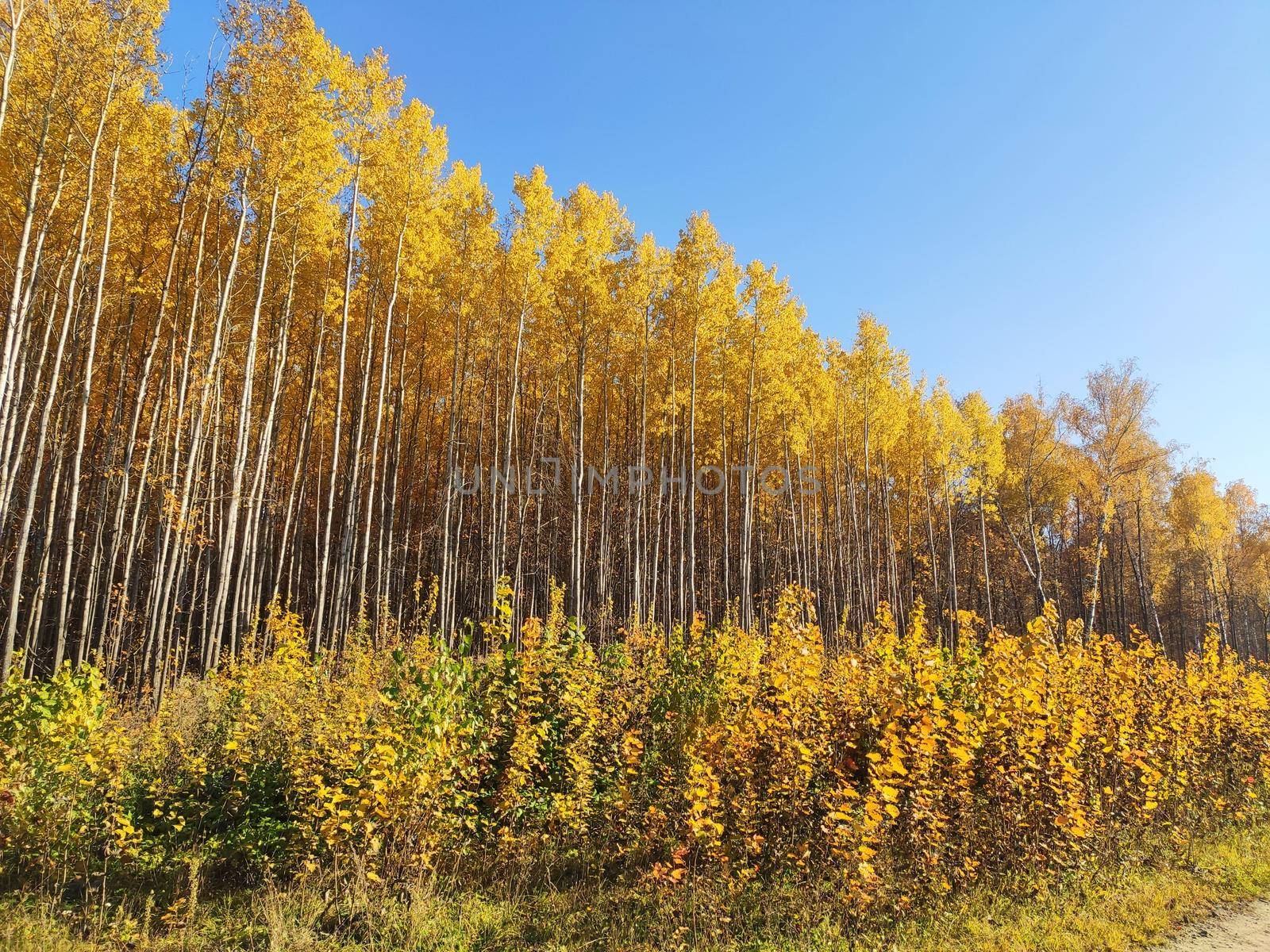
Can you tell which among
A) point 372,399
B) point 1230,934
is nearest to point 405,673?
point 1230,934

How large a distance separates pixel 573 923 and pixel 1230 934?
15.1 ft

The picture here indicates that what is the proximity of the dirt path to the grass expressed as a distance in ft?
0.44

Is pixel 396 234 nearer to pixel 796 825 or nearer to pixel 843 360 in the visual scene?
pixel 796 825

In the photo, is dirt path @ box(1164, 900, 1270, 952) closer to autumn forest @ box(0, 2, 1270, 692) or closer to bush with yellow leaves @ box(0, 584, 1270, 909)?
bush with yellow leaves @ box(0, 584, 1270, 909)

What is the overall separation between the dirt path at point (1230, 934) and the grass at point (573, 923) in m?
0.13

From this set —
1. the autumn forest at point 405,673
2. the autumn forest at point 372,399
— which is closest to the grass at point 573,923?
the autumn forest at point 405,673

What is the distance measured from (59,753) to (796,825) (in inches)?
199

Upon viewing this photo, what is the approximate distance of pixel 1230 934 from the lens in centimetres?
459

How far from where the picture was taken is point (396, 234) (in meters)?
11.6

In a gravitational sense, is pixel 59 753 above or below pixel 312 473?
below

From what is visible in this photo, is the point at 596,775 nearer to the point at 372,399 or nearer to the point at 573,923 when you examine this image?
the point at 573,923

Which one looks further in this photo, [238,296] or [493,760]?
[238,296]

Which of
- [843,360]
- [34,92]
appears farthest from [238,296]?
[843,360]

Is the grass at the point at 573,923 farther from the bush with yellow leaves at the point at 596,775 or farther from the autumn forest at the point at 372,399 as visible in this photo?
the autumn forest at the point at 372,399
